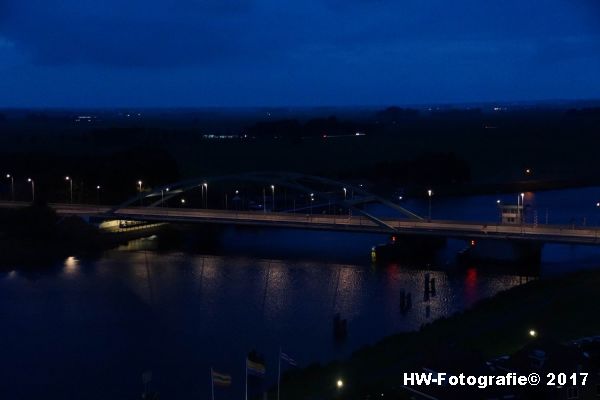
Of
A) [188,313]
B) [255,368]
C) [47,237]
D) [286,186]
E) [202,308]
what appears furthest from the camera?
[286,186]

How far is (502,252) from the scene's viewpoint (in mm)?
20797

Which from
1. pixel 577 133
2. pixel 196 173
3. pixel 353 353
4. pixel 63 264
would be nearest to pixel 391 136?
pixel 577 133

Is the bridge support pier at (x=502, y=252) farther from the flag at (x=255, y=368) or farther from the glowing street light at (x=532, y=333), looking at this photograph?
the flag at (x=255, y=368)

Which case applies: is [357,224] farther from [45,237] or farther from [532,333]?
[532,333]

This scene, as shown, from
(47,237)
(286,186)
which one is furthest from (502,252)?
(47,237)

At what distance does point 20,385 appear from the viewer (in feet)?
38.4

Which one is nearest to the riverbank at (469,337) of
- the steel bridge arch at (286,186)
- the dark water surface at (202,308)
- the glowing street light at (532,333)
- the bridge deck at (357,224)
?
the glowing street light at (532,333)

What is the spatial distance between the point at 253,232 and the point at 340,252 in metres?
5.05

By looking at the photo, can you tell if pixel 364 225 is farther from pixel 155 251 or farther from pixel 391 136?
pixel 391 136

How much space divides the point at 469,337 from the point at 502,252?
8.71m

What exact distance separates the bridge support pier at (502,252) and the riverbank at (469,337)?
330cm

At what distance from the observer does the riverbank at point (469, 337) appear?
10.3 metres

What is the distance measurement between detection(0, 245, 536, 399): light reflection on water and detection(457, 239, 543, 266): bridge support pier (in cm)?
114

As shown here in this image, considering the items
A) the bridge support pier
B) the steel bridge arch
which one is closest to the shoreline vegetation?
the steel bridge arch
